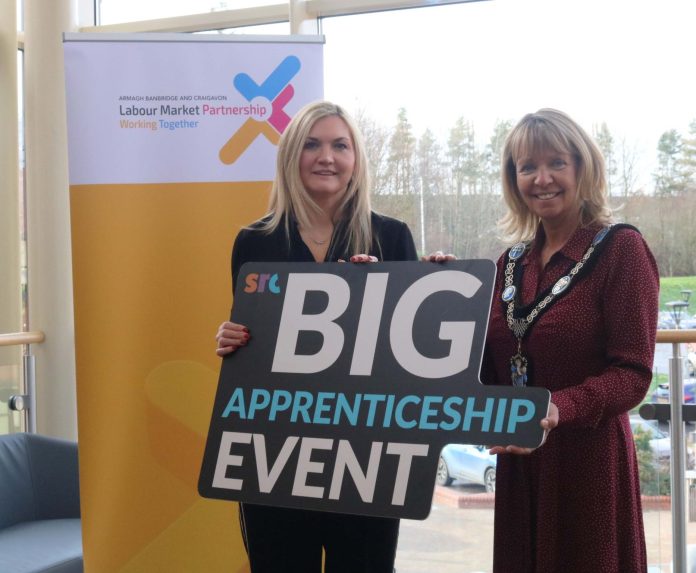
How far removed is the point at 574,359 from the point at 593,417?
0.14 m

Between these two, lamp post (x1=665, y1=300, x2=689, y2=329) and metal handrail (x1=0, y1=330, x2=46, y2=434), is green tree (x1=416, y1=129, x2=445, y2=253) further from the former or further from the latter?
metal handrail (x1=0, y1=330, x2=46, y2=434)

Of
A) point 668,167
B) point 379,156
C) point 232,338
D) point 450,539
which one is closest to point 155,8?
point 379,156

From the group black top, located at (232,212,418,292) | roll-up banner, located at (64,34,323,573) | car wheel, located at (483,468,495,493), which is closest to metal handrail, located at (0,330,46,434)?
roll-up banner, located at (64,34,323,573)

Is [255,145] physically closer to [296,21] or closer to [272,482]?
[296,21]

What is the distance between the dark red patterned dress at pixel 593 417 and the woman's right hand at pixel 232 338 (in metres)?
0.68

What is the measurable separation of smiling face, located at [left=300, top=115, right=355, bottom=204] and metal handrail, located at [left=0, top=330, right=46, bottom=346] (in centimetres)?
250

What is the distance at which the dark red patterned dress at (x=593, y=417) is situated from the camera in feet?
5.92

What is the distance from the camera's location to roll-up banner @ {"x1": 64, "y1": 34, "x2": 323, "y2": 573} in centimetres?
340

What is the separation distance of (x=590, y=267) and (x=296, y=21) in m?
3.09

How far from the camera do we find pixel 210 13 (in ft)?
16.0

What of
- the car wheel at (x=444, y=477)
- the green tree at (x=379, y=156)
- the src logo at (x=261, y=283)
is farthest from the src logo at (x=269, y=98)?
the car wheel at (x=444, y=477)

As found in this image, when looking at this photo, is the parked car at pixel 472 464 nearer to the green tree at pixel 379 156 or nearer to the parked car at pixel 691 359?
the parked car at pixel 691 359

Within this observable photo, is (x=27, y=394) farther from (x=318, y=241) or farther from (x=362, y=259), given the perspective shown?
(x=362, y=259)

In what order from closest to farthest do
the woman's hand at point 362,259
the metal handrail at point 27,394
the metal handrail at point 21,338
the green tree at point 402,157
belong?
1. the woman's hand at point 362,259
2. the metal handrail at point 21,338
3. the metal handrail at point 27,394
4. the green tree at point 402,157
